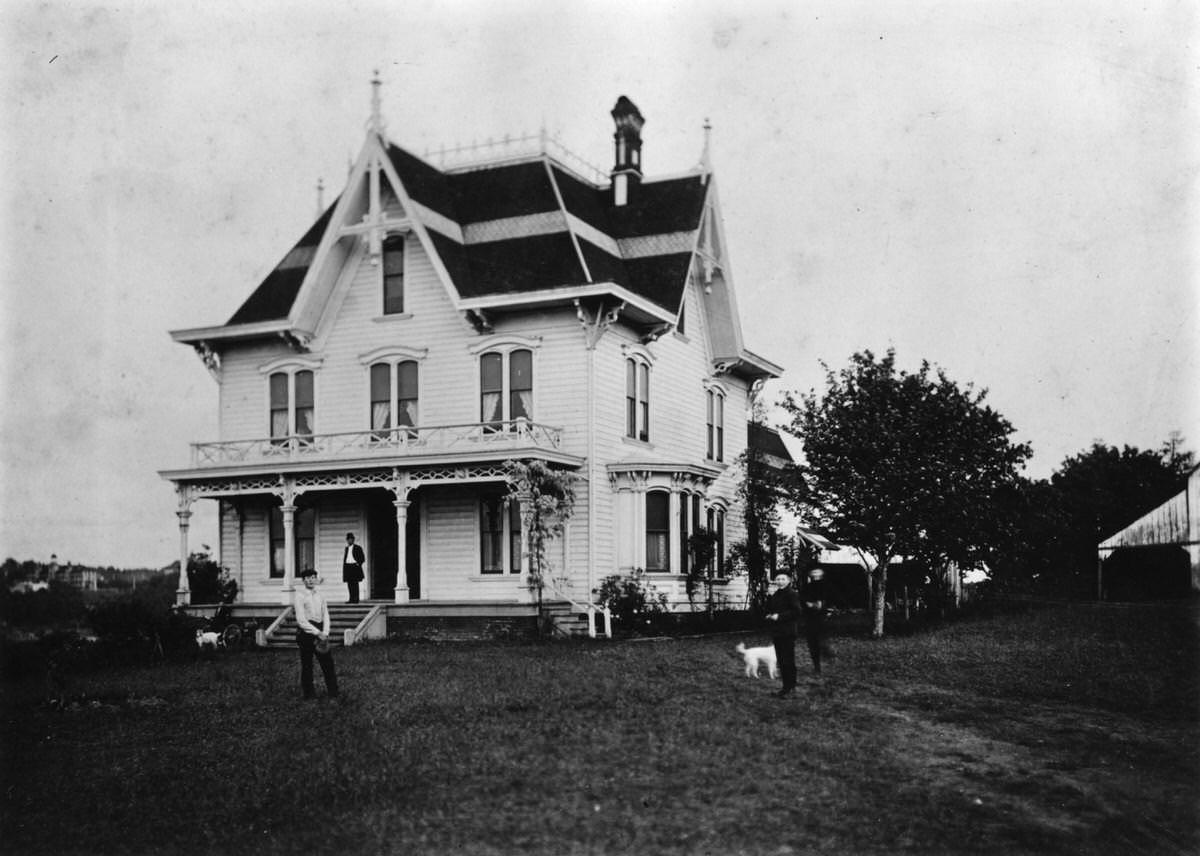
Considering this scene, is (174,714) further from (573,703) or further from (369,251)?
(369,251)

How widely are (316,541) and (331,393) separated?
3.62 m

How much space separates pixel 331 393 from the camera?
30938 mm

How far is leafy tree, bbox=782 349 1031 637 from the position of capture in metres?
26.3

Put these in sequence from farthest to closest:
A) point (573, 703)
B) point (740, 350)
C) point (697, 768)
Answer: point (740, 350) < point (573, 703) < point (697, 768)

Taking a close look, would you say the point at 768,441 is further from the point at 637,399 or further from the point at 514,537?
the point at 514,537

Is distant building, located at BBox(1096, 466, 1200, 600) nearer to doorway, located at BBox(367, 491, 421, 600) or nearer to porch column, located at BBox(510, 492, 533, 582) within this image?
porch column, located at BBox(510, 492, 533, 582)

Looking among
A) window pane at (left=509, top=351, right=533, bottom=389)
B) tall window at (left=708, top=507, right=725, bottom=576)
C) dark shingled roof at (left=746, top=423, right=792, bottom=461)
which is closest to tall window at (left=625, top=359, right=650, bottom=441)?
window pane at (left=509, top=351, right=533, bottom=389)

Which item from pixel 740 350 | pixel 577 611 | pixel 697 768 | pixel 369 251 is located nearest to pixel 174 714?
pixel 697 768

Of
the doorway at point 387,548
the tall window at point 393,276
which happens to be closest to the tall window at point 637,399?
the doorway at point 387,548

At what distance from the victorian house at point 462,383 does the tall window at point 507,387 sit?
0.05m

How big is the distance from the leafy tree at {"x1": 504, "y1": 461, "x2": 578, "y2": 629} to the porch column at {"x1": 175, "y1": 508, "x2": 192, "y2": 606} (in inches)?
325

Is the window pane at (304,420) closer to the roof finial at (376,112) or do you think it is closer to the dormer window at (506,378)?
the dormer window at (506,378)

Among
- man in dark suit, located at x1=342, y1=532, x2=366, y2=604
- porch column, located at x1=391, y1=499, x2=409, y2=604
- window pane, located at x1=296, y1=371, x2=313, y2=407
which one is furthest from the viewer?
window pane, located at x1=296, y1=371, x2=313, y2=407

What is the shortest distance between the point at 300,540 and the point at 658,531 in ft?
29.0
